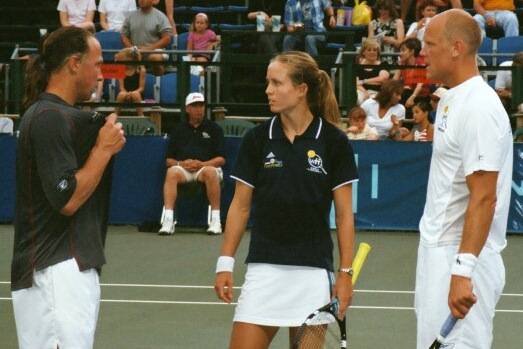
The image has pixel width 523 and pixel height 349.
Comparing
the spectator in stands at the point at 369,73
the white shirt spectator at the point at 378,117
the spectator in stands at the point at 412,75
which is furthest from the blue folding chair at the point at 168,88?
the spectator in stands at the point at 412,75

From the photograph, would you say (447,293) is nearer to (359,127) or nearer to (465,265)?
(465,265)

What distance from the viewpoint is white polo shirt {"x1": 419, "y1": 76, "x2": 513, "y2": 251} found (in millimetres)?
5059

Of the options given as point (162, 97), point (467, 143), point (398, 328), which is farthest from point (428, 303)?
point (162, 97)

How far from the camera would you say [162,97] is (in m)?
18.2

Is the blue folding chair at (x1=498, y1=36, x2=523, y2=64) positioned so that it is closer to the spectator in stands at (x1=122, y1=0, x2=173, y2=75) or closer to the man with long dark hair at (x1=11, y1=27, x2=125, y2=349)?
the spectator in stands at (x1=122, y1=0, x2=173, y2=75)

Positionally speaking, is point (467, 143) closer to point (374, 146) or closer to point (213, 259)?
point (213, 259)

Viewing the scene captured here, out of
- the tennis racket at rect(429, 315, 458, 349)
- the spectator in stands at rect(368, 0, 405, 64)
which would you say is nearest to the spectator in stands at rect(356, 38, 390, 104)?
the spectator in stands at rect(368, 0, 405, 64)

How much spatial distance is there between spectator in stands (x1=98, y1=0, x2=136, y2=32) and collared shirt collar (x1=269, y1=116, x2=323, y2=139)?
14.9m

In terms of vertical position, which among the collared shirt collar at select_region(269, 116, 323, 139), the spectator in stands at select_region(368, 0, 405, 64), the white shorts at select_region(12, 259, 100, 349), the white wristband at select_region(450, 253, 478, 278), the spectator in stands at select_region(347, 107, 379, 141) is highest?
the collared shirt collar at select_region(269, 116, 323, 139)

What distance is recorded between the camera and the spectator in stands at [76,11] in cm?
2019

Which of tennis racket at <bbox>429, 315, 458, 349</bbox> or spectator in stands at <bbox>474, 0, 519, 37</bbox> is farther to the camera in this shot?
spectator in stands at <bbox>474, 0, 519, 37</bbox>

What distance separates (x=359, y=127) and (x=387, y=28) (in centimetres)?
404

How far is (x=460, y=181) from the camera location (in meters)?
5.21

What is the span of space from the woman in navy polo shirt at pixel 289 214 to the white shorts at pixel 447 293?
550 mm
